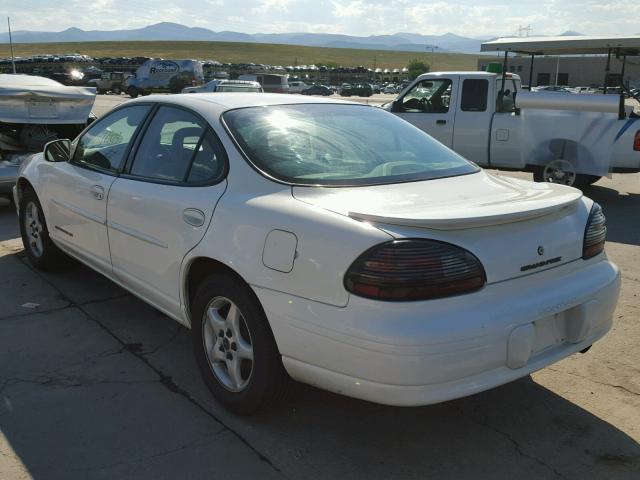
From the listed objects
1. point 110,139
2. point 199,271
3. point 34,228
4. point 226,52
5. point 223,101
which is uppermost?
point 226,52

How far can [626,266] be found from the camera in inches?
233

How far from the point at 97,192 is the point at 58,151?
3.19 feet

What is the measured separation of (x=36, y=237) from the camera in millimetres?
5449

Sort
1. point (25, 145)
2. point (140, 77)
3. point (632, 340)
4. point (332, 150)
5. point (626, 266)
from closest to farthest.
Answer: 1. point (332, 150)
2. point (632, 340)
3. point (626, 266)
4. point (25, 145)
5. point (140, 77)

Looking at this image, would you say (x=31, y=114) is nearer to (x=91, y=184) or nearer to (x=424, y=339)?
(x=91, y=184)

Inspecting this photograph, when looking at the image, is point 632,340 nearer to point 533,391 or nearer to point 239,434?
point 533,391

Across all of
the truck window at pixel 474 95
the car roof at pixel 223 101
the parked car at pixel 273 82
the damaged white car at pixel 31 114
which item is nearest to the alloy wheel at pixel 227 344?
the car roof at pixel 223 101

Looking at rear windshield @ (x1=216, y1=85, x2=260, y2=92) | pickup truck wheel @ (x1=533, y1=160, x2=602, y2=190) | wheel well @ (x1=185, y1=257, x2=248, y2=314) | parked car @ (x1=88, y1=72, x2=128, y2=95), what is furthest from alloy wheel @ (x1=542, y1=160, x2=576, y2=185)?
parked car @ (x1=88, y1=72, x2=128, y2=95)

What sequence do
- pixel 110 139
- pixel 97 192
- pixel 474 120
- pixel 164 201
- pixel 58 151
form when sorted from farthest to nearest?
pixel 474 120 → pixel 58 151 → pixel 110 139 → pixel 97 192 → pixel 164 201

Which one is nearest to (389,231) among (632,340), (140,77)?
(632,340)

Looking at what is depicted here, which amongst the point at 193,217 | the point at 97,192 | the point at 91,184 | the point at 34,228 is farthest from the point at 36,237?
the point at 193,217

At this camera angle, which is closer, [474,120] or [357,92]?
[474,120]

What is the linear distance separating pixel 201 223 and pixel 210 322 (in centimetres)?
52

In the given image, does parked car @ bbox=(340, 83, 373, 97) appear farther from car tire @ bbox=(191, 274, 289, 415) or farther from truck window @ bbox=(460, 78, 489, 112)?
car tire @ bbox=(191, 274, 289, 415)
